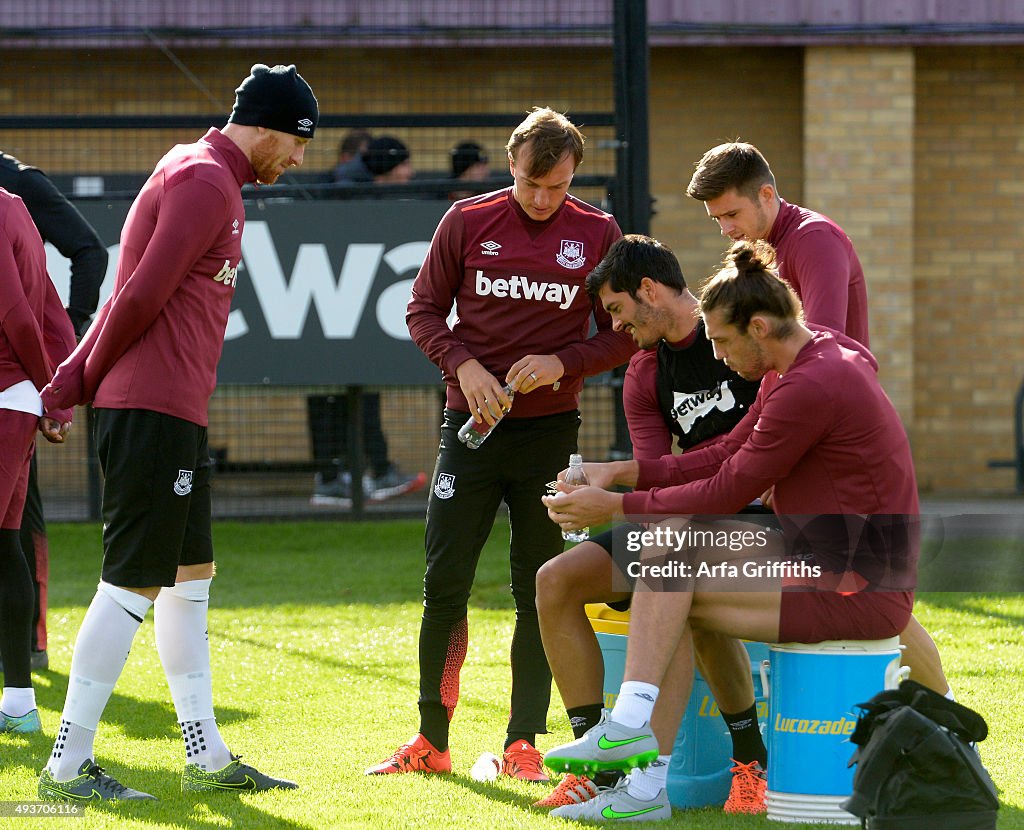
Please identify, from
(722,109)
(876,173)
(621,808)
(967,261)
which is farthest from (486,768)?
(967,261)

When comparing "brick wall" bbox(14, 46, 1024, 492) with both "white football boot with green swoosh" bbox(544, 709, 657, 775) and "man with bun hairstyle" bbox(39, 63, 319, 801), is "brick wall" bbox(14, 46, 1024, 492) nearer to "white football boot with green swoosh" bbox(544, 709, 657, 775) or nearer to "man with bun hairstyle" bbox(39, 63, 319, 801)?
"man with bun hairstyle" bbox(39, 63, 319, 801)

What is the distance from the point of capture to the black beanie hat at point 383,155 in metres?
9.35

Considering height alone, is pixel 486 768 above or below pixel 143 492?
below

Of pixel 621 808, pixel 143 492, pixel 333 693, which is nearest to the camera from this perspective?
pixel 621 808

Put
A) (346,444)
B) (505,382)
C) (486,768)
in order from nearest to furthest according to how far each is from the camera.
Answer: (486,768) → (505,382) → (346,444)

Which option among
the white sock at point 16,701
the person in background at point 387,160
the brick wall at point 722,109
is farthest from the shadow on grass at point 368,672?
the brick wall at point 722,109

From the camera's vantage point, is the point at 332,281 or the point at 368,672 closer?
the point at 368,672

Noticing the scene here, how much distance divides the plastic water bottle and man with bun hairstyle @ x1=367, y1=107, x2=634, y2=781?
2.4 inches

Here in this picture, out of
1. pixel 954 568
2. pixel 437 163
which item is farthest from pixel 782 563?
pixel 437 163

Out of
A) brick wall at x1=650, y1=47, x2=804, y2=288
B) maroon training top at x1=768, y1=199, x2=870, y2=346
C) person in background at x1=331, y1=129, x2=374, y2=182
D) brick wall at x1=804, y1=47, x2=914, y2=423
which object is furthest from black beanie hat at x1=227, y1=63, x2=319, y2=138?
brick wall at x1=650, y1=47, x2=804, y2=288

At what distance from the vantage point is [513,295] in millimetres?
4516

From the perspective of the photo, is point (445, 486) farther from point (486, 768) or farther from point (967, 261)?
point (967, 261)

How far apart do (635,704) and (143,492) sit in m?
1.45

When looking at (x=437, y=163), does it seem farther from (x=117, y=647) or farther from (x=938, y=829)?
(x=938, y=829)
